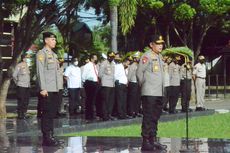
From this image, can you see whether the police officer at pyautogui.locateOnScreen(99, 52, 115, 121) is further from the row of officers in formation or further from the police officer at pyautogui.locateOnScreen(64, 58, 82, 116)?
the police officer at pyautogui.locateOnScreen(64, 58, 82, 116)

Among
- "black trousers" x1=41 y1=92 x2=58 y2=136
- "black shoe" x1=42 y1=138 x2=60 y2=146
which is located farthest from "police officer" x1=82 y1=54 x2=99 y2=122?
"black trousers" x1=41 y1=92 x2=58 y2=136

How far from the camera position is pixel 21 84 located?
651 inches

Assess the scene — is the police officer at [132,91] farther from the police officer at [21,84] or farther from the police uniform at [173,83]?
the police officer at [21,84]

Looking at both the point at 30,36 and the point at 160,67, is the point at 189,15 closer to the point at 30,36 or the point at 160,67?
the point at 30,36

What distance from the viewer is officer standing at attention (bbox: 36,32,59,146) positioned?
392 inches

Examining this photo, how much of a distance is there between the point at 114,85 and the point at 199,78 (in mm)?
5322

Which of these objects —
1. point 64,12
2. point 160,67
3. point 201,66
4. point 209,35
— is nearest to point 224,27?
point 209,35

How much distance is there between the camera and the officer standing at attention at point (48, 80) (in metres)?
9.95

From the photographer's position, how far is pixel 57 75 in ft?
33.6

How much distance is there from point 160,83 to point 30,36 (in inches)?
355

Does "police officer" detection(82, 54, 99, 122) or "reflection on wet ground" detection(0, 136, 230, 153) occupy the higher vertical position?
"police officer" detection(82, 54, 99, 122)

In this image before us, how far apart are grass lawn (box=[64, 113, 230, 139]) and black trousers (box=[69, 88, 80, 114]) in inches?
118

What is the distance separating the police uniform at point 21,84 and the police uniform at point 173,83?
4952mm

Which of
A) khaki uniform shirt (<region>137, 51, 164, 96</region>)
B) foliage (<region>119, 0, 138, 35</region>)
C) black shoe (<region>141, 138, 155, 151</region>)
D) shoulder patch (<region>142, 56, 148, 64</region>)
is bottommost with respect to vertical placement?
black shoe (<region>141, 138, 155, 151</region>)
